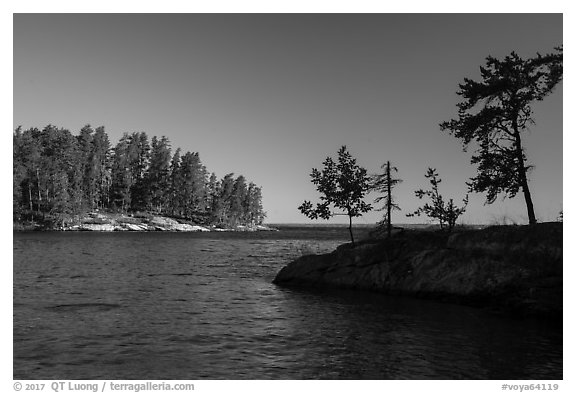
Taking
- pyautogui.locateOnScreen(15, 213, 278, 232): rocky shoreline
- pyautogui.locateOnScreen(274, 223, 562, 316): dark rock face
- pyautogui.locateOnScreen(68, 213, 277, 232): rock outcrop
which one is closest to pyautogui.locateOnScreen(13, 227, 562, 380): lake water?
pyautogui.locateOnScreen(274, 223, 562, 316): dark rock face

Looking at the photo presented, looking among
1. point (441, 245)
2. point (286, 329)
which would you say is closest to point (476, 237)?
point (441, 245)

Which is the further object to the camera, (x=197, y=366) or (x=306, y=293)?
(x=306, y=293)

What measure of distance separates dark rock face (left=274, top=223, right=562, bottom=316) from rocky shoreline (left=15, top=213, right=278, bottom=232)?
94612 millimetres

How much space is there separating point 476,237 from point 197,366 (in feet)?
56.6

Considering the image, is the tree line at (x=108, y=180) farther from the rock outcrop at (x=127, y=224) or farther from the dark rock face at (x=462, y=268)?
the dark rock face at (x=462, y=268)

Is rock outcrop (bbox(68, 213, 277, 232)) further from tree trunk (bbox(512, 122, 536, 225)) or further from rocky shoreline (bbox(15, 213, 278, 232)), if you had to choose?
tree trunk (bbox(512, 122, 536, 225))

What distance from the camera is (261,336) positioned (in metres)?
14.5

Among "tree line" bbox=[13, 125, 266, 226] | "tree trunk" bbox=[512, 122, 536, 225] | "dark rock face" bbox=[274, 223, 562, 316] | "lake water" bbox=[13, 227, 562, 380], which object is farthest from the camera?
"tree line" bbox=[13, 125, 266, 226]

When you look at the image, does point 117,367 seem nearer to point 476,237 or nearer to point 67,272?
point 476,237

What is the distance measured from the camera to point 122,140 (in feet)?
463

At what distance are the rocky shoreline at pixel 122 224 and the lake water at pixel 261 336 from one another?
8952 centimetres

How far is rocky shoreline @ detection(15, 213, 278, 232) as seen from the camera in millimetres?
105250
